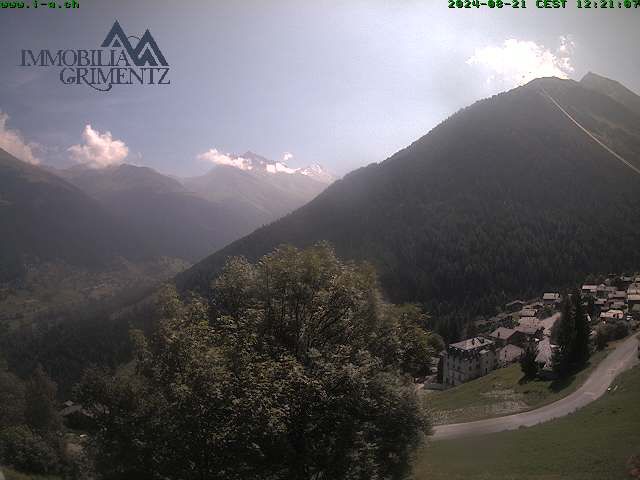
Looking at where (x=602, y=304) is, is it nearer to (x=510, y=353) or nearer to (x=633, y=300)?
(x=633, y=300)

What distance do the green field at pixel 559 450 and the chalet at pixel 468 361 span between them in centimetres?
4516

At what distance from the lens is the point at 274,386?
1127 centimetres

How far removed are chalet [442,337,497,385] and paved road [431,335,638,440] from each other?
32.7 m

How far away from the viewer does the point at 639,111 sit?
466ft

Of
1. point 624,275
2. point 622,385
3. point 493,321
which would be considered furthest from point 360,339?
point 624,275

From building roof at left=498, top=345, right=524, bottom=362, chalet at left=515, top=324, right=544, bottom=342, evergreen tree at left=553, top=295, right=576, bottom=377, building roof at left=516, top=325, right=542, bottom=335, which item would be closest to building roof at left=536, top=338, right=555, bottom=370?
evergreen tree at left=553, top=295, right=576, bottom=377

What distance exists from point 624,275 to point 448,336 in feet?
197

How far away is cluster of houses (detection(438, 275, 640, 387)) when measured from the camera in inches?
3233

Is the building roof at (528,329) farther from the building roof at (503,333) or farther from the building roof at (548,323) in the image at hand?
the building roof at (503,333)

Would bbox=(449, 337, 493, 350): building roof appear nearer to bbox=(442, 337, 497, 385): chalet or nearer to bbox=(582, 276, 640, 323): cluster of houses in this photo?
bbox=(442, 337, 497, 385): chalet

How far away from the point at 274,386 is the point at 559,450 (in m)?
24.0

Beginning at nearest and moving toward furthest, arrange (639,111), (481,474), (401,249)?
(481,474), (639,111), (401,249)

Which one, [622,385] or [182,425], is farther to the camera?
[622,385]

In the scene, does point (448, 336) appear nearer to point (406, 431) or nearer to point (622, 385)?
point (622, 385)
